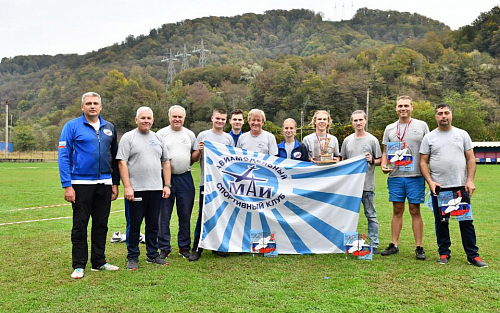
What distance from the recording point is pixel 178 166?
621 cm

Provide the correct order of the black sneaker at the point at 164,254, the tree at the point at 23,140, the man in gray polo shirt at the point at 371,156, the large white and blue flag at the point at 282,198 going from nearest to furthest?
the black sneaker at the point at 164,254 → the large white and blue flag at the point at 282,198 → the man in gray polo shirt at the point at 371,156 → the tree at the point at 23,140

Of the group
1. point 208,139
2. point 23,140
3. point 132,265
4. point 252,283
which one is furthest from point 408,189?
point 23,140

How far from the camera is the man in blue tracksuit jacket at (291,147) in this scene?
21.6ft

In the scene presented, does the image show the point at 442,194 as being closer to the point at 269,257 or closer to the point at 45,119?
the point at 269,257

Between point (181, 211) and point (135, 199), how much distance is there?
88 cm

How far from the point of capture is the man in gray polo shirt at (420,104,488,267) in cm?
581

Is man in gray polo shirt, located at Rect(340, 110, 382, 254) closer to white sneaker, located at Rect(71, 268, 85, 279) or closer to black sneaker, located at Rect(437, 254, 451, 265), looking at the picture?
black sneaker, located at Rect(437, 254, 451, 265)

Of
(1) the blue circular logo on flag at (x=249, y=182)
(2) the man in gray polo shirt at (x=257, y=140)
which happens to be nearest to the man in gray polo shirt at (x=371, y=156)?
(2) the man in gray polo shirt at (x=257, y=140)

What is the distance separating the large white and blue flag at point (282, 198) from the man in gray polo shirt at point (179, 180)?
28 centimetres

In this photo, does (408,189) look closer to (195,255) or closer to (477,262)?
(477,262)

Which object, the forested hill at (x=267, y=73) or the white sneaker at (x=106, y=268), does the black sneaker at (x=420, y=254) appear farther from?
the forested hill at (x=267, y=73)

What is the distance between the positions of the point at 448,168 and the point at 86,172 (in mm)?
4556

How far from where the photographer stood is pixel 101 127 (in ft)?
18.0

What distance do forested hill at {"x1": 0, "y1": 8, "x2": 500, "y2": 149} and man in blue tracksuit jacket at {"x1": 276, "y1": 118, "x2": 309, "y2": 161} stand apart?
49.3 meters
